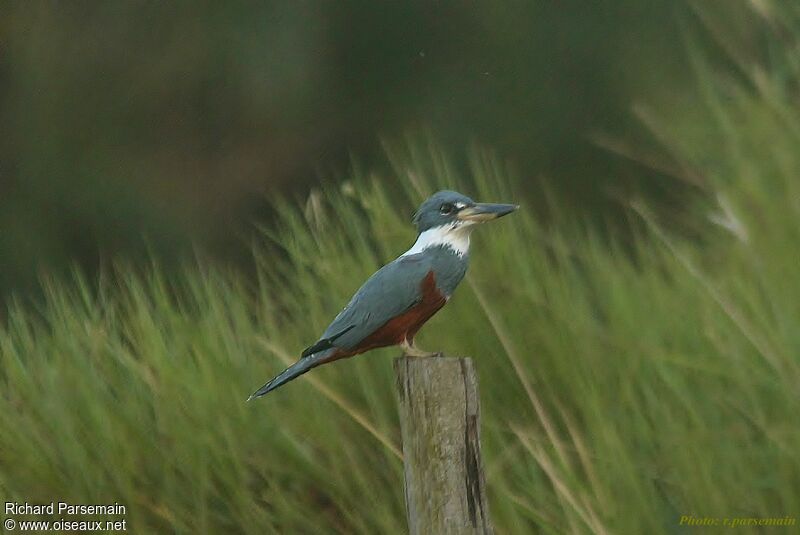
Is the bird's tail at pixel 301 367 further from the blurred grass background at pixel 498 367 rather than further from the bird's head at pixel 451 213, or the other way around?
the bird's head at pixel 451 213

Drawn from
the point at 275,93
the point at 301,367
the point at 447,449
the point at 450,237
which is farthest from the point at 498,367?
the point at 275,93

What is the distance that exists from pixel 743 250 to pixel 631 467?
109cm

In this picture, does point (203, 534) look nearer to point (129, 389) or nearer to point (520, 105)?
point (129, 389)

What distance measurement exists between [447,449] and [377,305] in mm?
440

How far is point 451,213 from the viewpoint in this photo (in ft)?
12.8

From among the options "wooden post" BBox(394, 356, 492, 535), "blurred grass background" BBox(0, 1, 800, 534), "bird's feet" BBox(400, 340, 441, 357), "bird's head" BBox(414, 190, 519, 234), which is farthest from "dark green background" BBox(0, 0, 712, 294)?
"wooden post" BBox(394, 356, 492, 535)

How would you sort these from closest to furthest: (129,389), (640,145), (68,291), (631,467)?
(631,467) < (129,389) < (68,291) < (640,145)

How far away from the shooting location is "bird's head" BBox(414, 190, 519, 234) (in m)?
3.86

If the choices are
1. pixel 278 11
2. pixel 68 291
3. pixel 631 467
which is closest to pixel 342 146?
pixel 278 11

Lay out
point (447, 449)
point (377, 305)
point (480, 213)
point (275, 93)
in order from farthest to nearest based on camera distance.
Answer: point (275, 93), point (480, 213), point (377, 305), point (447, 449)

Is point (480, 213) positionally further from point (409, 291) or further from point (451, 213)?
point (409, 291)

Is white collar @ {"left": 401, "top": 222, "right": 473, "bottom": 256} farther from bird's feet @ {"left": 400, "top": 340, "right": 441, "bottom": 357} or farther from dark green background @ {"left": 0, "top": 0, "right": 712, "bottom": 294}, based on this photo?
dark green background @ {"left": 0, "top": 0, "right": 712, "bottom": 294}

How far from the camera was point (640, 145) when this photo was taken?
9.98m

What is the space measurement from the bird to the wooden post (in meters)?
0.24
